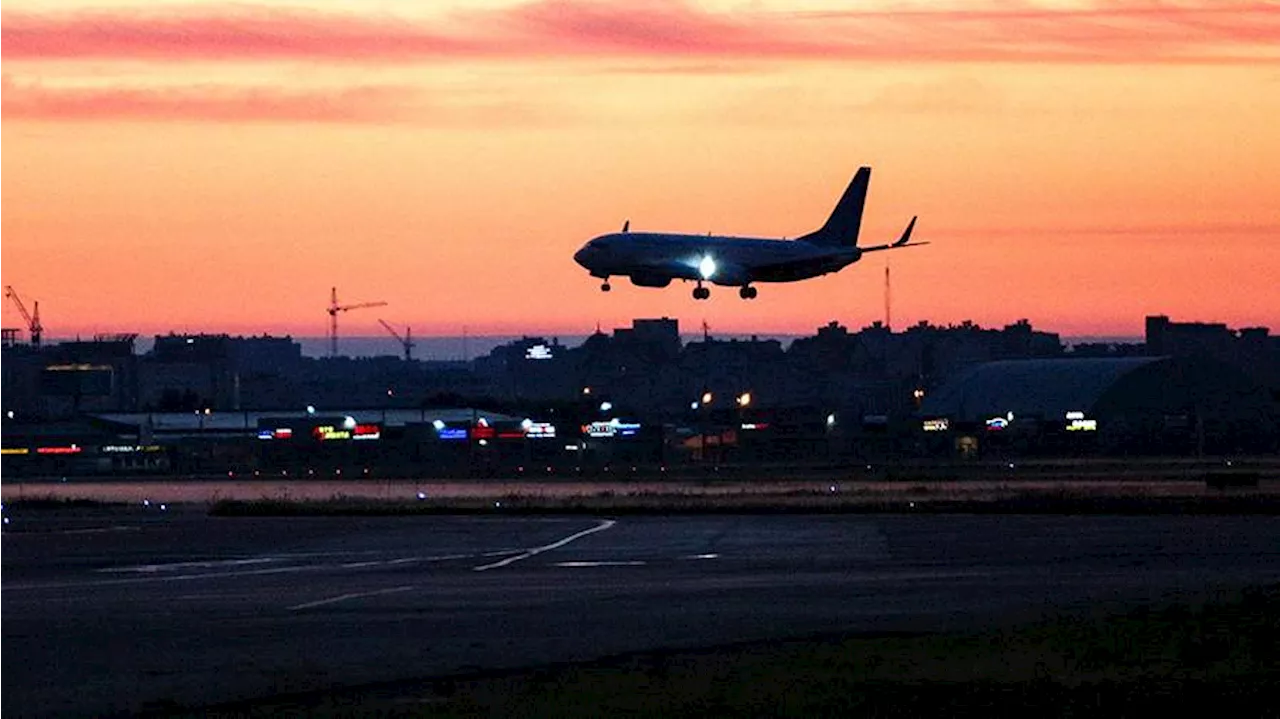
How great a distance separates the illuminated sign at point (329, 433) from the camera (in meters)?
165

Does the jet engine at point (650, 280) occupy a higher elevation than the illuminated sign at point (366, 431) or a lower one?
higher

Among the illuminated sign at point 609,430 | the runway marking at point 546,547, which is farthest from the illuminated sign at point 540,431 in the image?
the runway marking at point 546,547

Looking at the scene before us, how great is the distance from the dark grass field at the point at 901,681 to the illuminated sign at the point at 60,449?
136 metres

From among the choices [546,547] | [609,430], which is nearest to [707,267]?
[546,547]

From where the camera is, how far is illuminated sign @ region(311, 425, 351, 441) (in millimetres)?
165325

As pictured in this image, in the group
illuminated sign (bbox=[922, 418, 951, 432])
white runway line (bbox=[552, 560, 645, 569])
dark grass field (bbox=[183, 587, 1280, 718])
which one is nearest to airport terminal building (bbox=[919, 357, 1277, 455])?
illuminated sign (bbox=[922, 418, 951, 432])

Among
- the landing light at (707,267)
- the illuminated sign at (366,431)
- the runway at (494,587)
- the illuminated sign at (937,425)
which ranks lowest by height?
the runway at (494,587)

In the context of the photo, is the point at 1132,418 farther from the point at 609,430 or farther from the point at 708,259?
the point at 708,259

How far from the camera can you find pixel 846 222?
122 m

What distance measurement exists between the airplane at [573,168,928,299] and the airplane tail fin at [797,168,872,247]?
7078 millimetres

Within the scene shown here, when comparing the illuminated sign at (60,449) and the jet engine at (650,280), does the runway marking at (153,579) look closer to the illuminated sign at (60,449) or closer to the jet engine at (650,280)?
the jet engine at (650,280)

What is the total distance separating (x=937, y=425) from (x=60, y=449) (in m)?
67.6

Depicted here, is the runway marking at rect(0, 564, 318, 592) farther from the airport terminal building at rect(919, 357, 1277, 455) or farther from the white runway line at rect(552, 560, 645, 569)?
the airport terminal building at rect(919, 357, 1277, 455)

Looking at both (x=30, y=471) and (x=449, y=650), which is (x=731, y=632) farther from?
(x=30, y=471)
